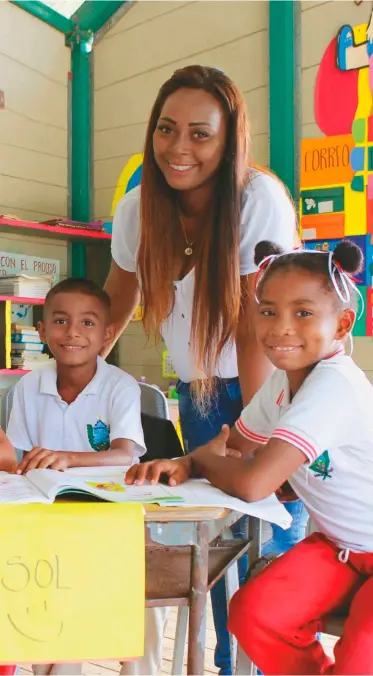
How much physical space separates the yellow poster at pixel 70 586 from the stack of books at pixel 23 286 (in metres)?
3.08

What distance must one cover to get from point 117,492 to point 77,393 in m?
0.73

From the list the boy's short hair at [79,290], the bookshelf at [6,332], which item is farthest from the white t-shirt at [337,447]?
the bookshelf at [6,332]

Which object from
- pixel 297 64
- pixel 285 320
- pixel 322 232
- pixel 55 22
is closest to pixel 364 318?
pixel 322 232

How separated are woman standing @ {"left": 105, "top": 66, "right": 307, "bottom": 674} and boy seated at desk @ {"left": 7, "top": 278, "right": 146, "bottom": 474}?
0.14 metres

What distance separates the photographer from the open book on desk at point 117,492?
92 centimetres

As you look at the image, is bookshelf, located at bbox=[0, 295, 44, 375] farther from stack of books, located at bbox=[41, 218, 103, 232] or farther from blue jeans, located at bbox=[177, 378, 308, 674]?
blue jeans, located at bbox=[177, 378, 308, 674]

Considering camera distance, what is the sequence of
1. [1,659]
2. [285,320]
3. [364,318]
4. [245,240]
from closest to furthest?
[1,659], [285,320], [245,240], [364,318]

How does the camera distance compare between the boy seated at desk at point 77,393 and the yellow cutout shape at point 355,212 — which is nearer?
the boy seated at desk at point 77,393

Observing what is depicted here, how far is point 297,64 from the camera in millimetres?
3455

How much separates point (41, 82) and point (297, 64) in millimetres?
1727

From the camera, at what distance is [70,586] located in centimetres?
81

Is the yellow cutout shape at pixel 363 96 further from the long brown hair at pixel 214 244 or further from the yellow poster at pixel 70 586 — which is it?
the yellow poster at pixel 70 586

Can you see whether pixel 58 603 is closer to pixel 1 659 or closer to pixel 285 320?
pixel 1 659

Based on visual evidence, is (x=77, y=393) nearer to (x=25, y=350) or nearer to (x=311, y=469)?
(x=311, y=469)
